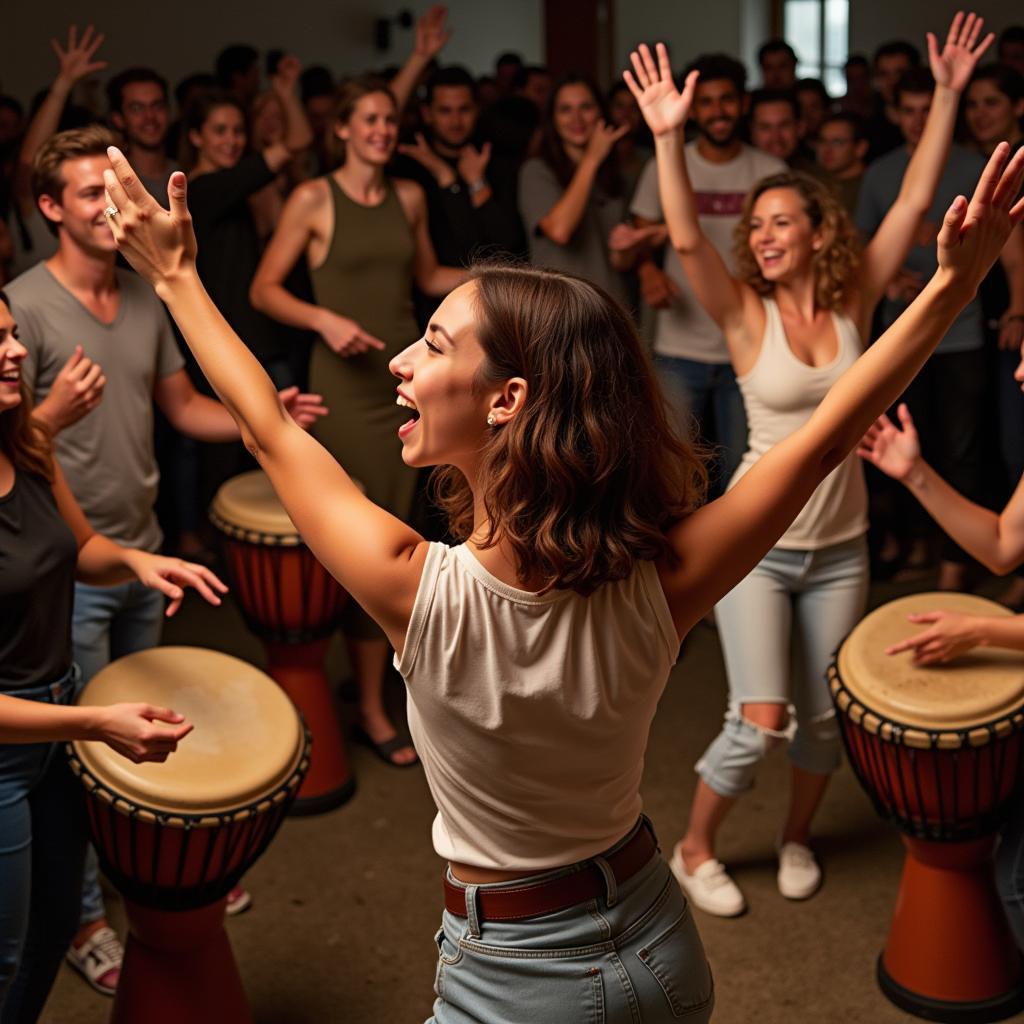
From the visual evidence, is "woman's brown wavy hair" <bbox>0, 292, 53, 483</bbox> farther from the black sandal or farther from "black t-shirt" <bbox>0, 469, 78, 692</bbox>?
the black sandal

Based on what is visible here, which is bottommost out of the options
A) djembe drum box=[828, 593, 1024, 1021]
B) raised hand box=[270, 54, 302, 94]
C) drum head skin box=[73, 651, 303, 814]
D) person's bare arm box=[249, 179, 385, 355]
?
djembe drum box=[828, 593, 1024, 1021]

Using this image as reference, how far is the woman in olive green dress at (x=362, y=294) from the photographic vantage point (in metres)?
3.46

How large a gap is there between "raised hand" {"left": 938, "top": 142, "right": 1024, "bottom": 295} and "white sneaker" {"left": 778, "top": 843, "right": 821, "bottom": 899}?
1.85 meters

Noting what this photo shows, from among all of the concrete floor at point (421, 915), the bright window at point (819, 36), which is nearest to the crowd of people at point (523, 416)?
the concrete floor at point (421, 915)

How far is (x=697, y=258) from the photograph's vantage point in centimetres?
274

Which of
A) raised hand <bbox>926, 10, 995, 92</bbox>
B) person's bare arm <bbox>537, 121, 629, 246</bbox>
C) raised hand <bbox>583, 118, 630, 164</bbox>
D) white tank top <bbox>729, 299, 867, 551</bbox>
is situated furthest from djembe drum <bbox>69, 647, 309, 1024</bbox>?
raised hand <bbox>583, 118, 630, 164</bbox>

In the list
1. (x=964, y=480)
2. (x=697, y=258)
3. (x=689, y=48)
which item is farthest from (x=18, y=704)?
(x=689, y=48)

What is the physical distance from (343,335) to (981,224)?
2236 millimetres

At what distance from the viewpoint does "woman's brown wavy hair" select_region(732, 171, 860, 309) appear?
9.17 feet

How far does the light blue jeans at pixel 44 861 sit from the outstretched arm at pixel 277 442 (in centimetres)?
86

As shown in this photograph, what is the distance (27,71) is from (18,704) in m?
5.45

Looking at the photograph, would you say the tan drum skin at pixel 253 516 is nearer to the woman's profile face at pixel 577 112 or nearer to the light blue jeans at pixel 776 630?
the light blue jeans at pixel 776 630

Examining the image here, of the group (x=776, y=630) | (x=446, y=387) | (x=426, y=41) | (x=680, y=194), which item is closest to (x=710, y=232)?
(x=426, y=41)

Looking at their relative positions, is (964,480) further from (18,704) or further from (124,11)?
(124,11)
